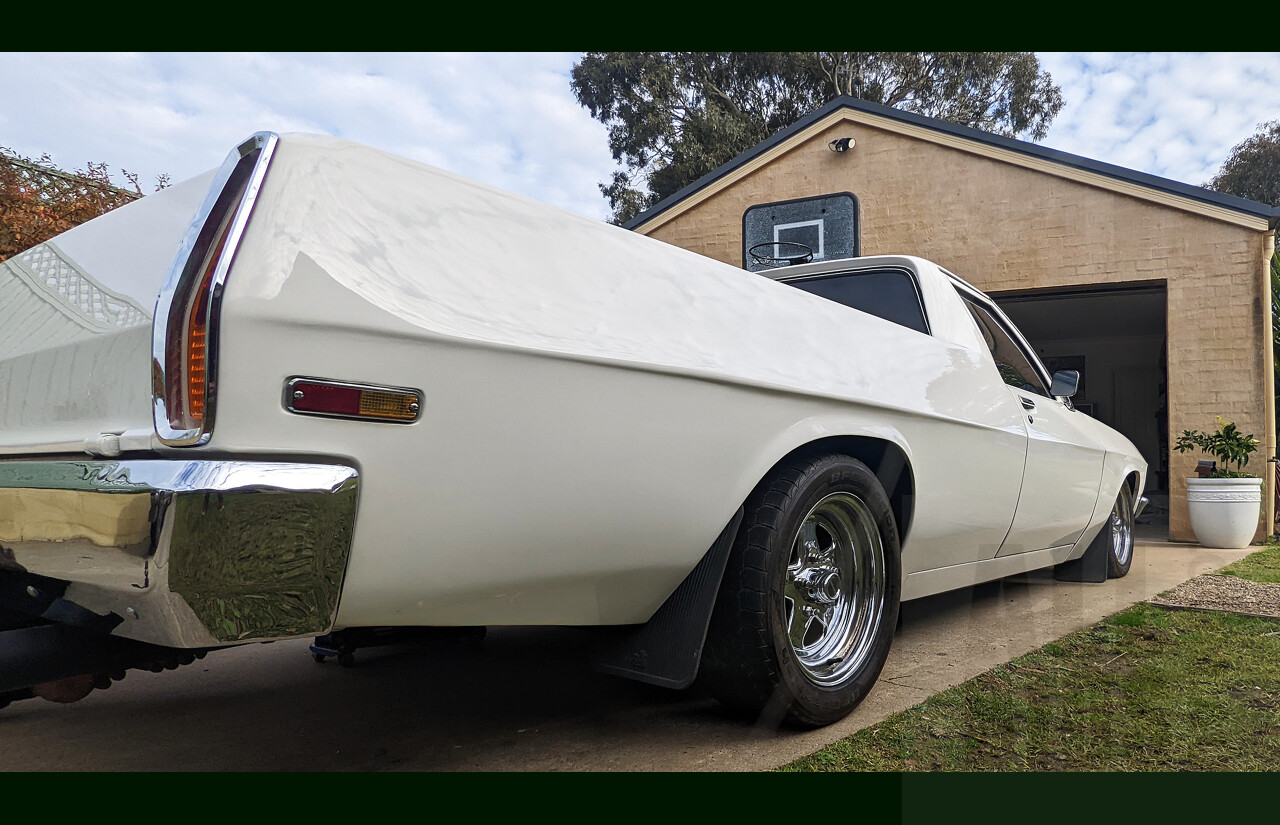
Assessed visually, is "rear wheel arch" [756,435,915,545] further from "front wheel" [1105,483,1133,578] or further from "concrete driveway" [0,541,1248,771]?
"front wheel" [1105,483,1133,578]

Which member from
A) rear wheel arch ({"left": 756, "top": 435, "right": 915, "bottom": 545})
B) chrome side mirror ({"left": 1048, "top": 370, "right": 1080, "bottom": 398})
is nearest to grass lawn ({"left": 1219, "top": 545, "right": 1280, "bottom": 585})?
chrome side mirror ({"left": 1048, "top": 370, "right": 1080, "bottom": 398})

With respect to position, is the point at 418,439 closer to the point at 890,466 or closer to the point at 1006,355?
the point at 890,466

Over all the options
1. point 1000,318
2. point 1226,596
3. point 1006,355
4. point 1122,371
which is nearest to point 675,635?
point 1006,355

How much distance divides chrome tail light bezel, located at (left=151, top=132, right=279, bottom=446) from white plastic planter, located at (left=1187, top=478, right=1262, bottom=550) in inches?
332

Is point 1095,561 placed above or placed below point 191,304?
below

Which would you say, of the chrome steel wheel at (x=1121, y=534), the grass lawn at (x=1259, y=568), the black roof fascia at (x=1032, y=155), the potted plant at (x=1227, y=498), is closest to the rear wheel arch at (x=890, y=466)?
the chrome steel wheel at (x=1121, y=534)

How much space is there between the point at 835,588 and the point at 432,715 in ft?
4.12

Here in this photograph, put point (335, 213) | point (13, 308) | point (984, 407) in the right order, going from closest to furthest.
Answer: point (335, 213)
point (13, 308)
point (984, 407)

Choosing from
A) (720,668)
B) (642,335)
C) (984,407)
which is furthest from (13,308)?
(984,407)

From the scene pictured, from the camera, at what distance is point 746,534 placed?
2.16 m

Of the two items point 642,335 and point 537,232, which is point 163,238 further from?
point 642,335

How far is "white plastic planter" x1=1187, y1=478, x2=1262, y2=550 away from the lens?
7.44 metres

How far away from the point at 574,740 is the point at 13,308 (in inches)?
68.6

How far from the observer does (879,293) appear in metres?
3.48
